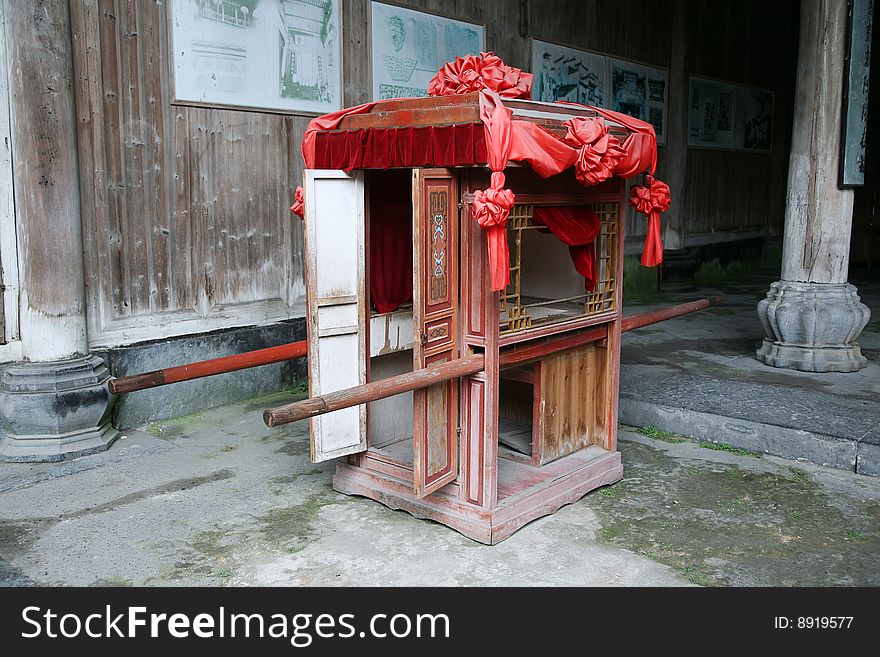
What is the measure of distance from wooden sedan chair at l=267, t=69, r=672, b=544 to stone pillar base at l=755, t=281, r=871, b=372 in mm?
2363

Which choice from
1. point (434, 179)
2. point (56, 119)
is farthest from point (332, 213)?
point (56, 119)

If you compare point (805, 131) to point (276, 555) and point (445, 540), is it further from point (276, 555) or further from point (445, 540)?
point (276, 555)

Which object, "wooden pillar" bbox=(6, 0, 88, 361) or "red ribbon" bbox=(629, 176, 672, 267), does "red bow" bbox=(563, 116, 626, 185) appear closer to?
"red ribbon" bbox=(629, 176, 672, 267)

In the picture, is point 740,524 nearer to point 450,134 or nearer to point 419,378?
point 419,378

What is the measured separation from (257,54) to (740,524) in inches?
177

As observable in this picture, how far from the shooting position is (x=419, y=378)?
12.1 feet

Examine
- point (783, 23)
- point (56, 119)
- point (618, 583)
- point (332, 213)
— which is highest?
point (783, 23)

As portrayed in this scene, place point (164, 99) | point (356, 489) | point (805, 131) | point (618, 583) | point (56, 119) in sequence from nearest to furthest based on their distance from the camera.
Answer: point (618, 583) < point (356, 489) < point (56, 119) < point (164, 99) < point (805, 131)

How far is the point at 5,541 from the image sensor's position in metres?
3.93

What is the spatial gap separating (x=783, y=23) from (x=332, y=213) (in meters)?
12.1

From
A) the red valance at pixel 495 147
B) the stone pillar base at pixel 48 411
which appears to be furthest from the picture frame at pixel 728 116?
the stone pillar base at pixel 48 411

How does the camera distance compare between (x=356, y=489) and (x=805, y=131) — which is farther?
(x=805, y=131)

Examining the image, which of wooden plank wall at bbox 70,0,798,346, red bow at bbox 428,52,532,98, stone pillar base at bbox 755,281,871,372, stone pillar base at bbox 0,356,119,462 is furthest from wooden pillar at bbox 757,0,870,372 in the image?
stone pillar base at bbox 0,356,119,462

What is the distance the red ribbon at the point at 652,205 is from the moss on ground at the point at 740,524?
1247 millimetres
